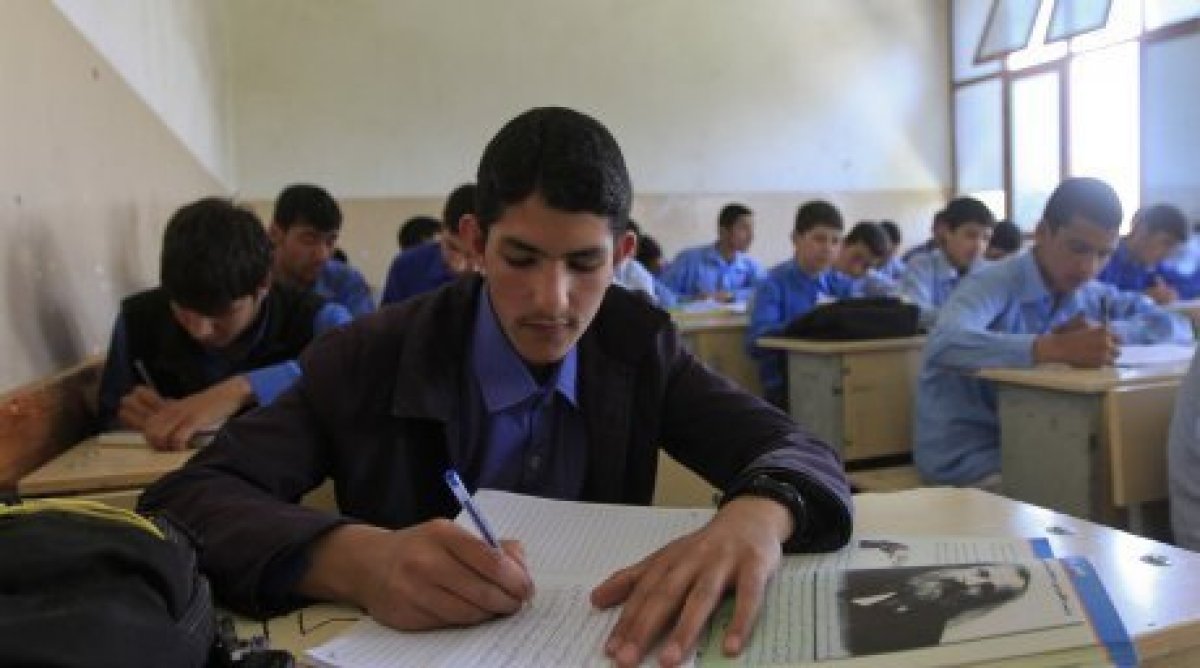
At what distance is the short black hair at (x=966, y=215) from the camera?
5.00 meters

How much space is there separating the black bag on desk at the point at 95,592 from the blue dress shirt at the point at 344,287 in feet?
8.98

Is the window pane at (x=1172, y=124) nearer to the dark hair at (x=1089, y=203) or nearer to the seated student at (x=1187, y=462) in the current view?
the dark hair at (x=1089, y=203)

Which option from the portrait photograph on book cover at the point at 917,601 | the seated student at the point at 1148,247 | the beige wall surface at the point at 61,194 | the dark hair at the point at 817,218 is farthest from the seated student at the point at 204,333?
the seated student at the point at 1148,247

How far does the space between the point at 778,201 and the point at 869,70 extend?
150 centimetres

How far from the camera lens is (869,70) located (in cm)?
852

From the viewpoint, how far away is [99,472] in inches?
58.4

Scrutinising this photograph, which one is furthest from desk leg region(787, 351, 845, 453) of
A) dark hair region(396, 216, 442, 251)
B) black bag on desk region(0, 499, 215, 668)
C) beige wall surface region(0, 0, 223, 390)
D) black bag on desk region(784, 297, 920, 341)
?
black bag on desk region(0, 499, 215, 668)

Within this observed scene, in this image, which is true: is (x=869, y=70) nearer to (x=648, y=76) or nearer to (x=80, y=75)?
(x=648, y=76)

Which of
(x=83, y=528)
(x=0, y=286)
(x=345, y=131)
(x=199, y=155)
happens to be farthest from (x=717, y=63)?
(x=83, y=528)

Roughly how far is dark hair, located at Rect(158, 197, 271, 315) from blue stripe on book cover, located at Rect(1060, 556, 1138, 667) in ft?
4.98

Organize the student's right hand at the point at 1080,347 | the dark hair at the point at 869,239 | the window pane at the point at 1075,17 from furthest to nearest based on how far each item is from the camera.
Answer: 1. the window pane at the point at 1075,17
2. the dark hair at the point at 869,239
3. the student's right hand at the point at 1080,347

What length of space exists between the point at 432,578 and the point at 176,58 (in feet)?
12.9

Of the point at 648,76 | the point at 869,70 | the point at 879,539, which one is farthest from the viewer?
the point at 869,70

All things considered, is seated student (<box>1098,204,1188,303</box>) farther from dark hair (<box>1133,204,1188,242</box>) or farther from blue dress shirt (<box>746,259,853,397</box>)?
blue dress shirt (<box>746,259,853,397</box>)
